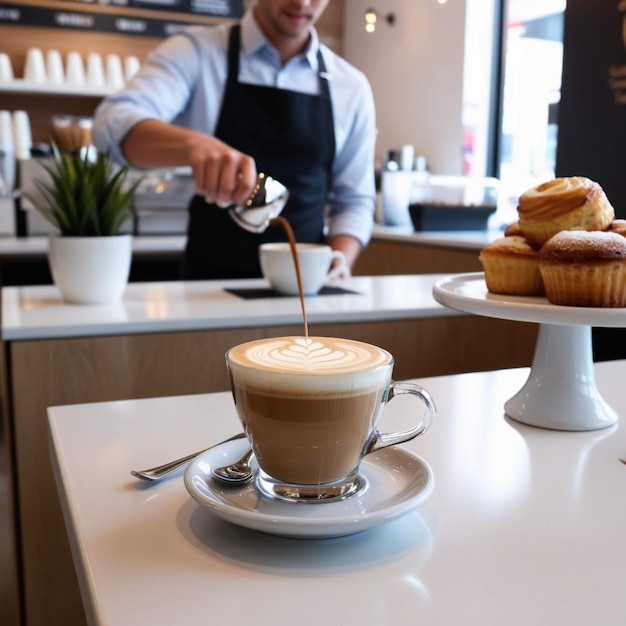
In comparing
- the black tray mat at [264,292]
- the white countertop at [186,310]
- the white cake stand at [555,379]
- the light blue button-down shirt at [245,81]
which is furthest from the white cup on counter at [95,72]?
the white cake stand at [555,379]

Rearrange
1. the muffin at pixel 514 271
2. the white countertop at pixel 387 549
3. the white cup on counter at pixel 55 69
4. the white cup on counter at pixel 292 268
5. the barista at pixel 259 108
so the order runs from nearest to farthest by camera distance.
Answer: the white countertop at pixel 387 549 → the muffin at pixel 514 271 → the white cup on counter at pixel 292 268 → the barista at pixel 259 108 → the white cup on counter at pixel 55 69

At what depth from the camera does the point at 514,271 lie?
3.17 ft

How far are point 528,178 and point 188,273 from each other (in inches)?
83.8

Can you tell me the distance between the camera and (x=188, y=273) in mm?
2283

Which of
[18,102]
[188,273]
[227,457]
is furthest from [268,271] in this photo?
[18,102]

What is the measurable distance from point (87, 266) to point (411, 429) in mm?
1014

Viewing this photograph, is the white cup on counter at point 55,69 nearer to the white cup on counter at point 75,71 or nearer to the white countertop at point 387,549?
the white cup on counter at point 75,71

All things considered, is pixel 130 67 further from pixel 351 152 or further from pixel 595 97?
pixel 595 97

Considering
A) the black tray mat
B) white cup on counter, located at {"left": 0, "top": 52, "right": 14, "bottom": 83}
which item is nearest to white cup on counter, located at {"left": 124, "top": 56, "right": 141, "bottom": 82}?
white cup on counter, located at {"left": 0, "top": 52, "right": 14, "bottom": 83}

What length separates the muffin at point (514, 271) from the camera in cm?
96

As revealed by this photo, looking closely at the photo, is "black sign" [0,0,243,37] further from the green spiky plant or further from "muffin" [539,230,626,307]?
"muffin" [539,230,626,307]

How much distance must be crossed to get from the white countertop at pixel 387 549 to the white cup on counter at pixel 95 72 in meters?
3.50

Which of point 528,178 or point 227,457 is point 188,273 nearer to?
point 227,457

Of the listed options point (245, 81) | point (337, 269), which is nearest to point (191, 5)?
point (245, 81)
